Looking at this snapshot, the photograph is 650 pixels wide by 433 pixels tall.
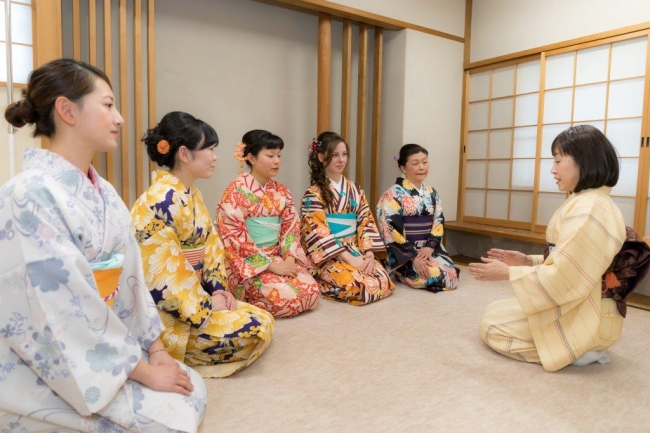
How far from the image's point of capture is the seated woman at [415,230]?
401cm

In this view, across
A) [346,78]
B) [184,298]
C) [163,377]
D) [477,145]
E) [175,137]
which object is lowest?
[163,377]

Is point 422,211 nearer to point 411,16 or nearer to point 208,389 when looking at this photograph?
point 411,16

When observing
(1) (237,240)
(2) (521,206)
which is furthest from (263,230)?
(2) (521,206)

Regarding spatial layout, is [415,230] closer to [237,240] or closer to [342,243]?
[342,243]

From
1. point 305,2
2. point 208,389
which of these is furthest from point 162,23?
point 208,389

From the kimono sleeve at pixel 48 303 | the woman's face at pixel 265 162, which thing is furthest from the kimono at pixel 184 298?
the woman's face at pixel 265 162

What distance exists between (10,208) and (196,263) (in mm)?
1131

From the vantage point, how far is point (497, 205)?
5176mm

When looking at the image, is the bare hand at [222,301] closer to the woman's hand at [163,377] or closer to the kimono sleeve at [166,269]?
the kimono sleeve at [166,269]

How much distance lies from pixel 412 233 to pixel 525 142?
1701 millimetres

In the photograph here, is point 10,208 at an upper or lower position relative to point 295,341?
upper

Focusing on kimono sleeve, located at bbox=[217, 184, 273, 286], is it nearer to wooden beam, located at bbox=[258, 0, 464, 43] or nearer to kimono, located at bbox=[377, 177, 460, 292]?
kimono, located at bbox=[377, 177, 460, 292]

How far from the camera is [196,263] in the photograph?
2518mm

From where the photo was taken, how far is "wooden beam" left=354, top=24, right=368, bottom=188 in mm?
4742
